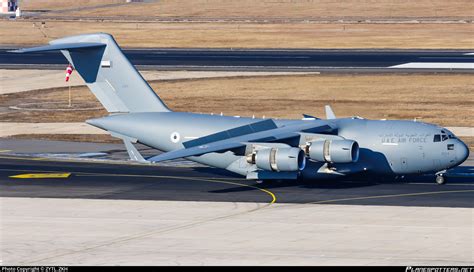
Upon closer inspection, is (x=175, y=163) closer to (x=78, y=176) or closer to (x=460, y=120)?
(x=78, y=176)

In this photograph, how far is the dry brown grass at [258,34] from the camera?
120 meters

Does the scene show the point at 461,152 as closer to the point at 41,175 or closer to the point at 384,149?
the point at 384,149

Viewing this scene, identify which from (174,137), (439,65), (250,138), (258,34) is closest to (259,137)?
(250,138)

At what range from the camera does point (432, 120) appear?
66.6 metres

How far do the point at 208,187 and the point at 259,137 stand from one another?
345 centimetres

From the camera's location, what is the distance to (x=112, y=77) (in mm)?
50844

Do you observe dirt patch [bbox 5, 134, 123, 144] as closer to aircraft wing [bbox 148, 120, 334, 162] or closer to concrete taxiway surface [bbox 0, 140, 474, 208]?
concrete taxiway surface [bbox 0, 140, 474, 208]

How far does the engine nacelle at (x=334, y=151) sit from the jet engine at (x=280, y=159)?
2.81 ft

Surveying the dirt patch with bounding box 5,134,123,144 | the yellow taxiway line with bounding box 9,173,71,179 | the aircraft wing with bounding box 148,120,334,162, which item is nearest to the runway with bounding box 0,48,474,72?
the dirt patch with bounding box 5,134,123,144

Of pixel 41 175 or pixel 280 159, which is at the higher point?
pixel 280 159

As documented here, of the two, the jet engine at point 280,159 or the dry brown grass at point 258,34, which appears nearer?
the jet engine at point 280,159

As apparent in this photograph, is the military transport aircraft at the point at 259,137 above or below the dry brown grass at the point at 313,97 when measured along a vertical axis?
above

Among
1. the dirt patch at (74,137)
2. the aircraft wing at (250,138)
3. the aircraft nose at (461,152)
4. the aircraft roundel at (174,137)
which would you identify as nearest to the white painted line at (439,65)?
the dirt patch at (74,137)

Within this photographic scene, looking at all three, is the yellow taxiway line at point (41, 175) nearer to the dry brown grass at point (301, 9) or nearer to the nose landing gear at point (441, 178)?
the nose landing gear at point (441, 178)
